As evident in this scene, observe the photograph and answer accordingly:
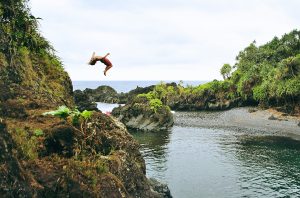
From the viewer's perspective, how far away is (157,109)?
79.3 m

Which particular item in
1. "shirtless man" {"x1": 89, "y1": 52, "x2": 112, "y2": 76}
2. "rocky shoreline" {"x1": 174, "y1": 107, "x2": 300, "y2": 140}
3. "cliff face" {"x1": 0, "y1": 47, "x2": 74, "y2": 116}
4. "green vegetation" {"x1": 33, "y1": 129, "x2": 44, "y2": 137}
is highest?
"shirtless man" {"x1": 89, "y1": 52, "x2": 112, "y2": 76}

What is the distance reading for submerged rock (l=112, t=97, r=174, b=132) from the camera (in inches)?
3044

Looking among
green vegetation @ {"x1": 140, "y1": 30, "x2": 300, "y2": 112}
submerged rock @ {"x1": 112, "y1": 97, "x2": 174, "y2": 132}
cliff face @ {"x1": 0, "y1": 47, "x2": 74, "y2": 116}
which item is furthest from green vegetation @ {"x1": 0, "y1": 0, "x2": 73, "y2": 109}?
green vegetation @ {"x1": 140, "y1": 30, "x2": 300, "y2": 112}

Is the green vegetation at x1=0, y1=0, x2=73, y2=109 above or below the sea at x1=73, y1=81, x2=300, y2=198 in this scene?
above

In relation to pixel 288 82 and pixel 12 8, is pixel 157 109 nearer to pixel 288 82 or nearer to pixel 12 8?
pixel 288 82

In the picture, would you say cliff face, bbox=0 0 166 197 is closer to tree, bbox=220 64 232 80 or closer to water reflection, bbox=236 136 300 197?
water reflection, bbox=236 136 300 197

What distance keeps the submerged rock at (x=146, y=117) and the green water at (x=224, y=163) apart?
6.73 m

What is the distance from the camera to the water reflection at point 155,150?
41938mm

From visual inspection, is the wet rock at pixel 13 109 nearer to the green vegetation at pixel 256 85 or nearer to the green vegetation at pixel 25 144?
the green vegetation at pixel 25 144

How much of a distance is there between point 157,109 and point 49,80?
6297 cm

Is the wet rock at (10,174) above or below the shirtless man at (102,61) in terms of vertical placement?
below

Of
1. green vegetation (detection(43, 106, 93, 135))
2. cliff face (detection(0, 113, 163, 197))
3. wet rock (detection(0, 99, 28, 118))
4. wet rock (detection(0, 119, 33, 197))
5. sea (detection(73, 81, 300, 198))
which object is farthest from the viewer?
sea (detection(73, 81, 300, 198))

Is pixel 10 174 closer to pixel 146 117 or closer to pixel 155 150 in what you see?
pixel 155 150

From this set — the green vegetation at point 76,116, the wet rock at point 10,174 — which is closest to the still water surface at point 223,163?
the green vegetation at point 76,116
